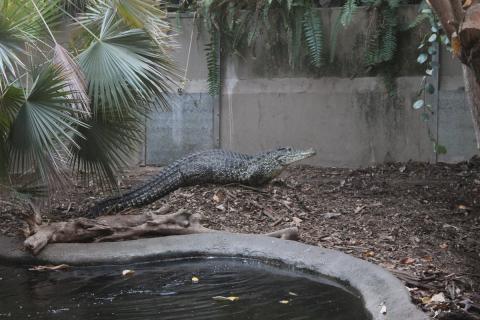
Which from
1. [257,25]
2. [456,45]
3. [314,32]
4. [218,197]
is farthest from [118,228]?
[314,32]

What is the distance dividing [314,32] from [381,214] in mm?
2865

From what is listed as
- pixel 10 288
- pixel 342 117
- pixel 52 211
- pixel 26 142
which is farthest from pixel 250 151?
pixel 10 288

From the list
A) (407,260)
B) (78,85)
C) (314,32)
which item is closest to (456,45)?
(407,260)

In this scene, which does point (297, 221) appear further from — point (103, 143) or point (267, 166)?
point (103, 143)

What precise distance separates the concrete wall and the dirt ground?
354mm

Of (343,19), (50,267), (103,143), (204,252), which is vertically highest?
(343,19)

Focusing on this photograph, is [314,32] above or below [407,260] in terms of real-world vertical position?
above

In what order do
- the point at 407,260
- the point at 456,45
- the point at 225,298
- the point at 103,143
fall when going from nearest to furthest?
the point at 456,45
the point at 225,298
the point at 407,260
the point at 103,143

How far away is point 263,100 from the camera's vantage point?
852 centimetres

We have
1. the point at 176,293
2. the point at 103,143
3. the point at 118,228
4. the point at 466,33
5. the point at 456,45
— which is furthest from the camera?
the point at 103,143

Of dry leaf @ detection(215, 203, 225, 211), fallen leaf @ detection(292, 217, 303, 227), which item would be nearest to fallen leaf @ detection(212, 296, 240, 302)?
fallen leaf @ detection(292, 217, 303, 227)

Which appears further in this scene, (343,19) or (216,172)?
(343,19)

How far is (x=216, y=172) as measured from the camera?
7.21 m

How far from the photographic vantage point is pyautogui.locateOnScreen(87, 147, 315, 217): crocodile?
7.05m
